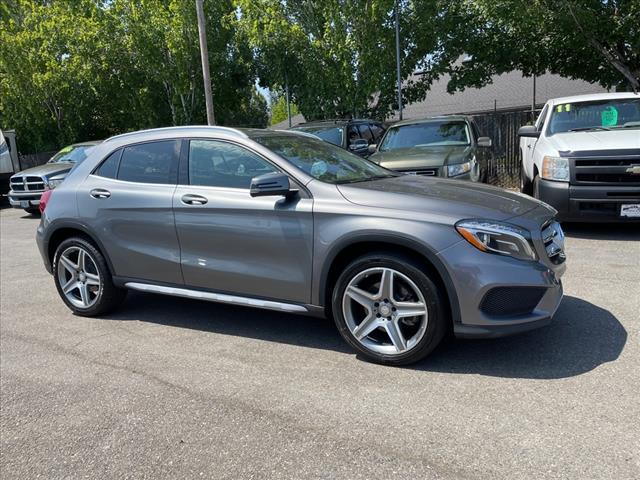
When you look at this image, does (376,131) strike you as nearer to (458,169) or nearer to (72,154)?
(458,169)

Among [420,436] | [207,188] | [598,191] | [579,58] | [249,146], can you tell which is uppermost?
[579,58]

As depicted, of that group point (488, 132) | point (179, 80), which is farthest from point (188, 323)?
point (179, 80)

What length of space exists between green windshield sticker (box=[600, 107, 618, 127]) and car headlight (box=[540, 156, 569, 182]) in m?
1.42

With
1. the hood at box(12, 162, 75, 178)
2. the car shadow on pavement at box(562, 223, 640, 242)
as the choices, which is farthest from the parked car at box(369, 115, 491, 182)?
the hood at box(12, 162, 75, 178)

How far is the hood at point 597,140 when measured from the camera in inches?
271

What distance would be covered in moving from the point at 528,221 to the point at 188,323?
3.02 metres

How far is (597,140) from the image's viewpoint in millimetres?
7172

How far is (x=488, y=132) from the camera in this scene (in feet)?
42.9

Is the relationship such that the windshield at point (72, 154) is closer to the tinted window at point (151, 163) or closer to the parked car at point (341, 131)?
the parked car at point (341, 131)

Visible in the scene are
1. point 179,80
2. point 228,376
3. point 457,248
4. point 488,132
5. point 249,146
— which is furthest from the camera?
point 179,80

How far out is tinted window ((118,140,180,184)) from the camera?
469cm

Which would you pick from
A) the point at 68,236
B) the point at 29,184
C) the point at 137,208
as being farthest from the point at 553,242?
the point at 29,184

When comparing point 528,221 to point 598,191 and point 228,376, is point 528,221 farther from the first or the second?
point 598,191

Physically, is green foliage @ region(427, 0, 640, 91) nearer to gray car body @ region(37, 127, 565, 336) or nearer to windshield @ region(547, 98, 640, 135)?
windshield @ region(547, 98, 640, 135)
